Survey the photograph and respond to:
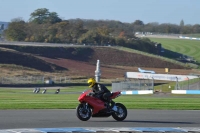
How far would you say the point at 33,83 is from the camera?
73.4 meters

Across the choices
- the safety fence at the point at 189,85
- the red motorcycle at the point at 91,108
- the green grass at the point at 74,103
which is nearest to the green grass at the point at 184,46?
the safety fence at the point at 189,85

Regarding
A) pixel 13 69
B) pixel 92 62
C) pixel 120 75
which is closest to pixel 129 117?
pixel 13 69

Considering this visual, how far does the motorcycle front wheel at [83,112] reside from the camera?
18.8m

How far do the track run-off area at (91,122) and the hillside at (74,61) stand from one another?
59.7 m

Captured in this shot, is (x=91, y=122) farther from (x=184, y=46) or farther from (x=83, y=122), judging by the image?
(x=184, y=46)

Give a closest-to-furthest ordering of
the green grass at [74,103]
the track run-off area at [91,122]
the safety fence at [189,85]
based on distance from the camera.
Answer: the track run-off area at [91,122] < the green grass at [74,103] < the safety fence at [189,85]

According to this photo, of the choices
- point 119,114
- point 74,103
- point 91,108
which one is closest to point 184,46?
point 74,103

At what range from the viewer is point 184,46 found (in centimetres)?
15250

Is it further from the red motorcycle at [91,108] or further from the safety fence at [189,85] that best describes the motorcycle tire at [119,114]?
the safety fence at [189,85]

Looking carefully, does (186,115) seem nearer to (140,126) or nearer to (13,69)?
(140,126)

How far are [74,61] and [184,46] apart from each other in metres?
57.4

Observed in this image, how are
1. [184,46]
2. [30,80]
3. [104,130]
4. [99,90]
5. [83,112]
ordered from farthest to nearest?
[184,46], [30,80], [99,90], [83,112], [104,130]

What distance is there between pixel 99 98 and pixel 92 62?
8608cm

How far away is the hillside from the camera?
3509 inches
